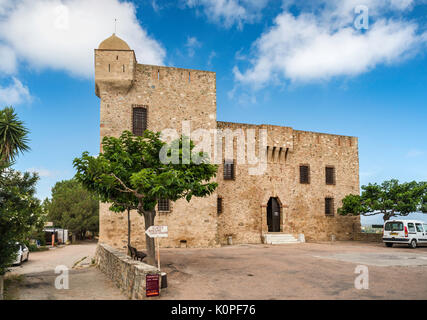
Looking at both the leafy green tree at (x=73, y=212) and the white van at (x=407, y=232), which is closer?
the white van at (x=407, y=232)

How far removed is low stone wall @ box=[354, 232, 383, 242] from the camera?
24.0m

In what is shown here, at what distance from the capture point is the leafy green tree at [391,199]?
68.3ft

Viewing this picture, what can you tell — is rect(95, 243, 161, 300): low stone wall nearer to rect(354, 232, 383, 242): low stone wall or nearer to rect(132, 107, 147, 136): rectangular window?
rect(132, 107, 147, 136): rectangular window

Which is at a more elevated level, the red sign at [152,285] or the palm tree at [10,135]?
the palm tree at [10,135]

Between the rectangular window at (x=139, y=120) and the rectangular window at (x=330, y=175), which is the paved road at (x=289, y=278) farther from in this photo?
the rectangular window at (x=330, y=175)

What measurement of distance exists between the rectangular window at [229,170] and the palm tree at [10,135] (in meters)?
13.1

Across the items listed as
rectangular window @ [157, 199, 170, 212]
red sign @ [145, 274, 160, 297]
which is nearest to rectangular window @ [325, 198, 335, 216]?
Result: rectangular window @ [157, 199, 170, 212]

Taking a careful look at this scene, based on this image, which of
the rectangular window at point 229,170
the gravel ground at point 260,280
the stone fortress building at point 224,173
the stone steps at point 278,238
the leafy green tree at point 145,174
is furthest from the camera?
the rectangular window at point 229,170

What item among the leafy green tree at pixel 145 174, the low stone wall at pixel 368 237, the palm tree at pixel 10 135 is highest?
the palm tree at pixel 10 135

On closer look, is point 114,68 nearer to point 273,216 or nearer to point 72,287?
point 72,287

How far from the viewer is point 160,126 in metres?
18.7

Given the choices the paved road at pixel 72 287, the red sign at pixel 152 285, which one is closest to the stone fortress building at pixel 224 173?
the paved road at pixel 72 287

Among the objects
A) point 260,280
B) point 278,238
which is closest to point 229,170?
point 278,238
